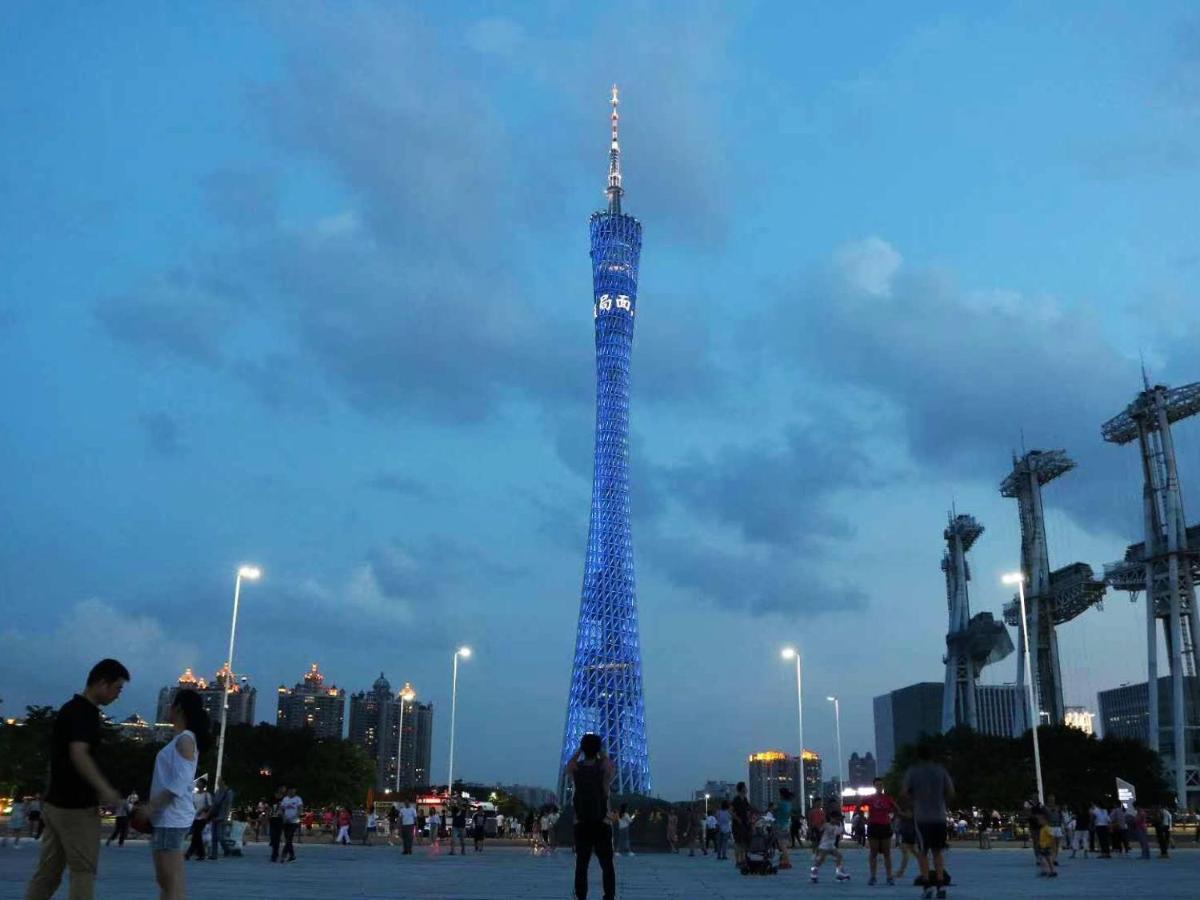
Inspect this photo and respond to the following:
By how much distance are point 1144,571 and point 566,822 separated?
50130mm

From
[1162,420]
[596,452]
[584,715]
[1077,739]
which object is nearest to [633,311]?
[596,452]

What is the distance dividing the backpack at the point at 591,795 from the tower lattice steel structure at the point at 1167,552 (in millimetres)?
66899

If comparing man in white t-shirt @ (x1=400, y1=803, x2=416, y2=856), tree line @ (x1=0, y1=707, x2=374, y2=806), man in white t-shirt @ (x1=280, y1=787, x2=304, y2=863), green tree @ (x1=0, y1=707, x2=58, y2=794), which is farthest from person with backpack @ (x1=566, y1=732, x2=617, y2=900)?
green tree @ (x1=0, y1=707, x2=58, y2=794)

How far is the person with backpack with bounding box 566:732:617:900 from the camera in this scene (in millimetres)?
10039

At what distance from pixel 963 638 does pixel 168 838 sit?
337ft

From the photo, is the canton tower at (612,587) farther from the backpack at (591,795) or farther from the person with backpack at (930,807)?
the backpack at (591,795)

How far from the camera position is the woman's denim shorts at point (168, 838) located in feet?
24.5

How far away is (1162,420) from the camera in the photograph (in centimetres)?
7112

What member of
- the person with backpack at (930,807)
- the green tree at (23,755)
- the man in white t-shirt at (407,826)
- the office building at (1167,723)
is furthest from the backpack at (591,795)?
the green tree at (23,755)

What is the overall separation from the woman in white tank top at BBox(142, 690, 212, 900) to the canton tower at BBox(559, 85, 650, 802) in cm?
6592

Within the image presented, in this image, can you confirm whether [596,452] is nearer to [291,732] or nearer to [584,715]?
[584,715]

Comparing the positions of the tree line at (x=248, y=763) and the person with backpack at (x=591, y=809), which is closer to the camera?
the person with backpack at (x=591, y=809)

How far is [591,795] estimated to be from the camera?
1006 centimetres

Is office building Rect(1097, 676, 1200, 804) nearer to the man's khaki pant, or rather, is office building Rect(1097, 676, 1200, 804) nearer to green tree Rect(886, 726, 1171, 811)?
green tree Rect(886, 726, 1171, 811)
